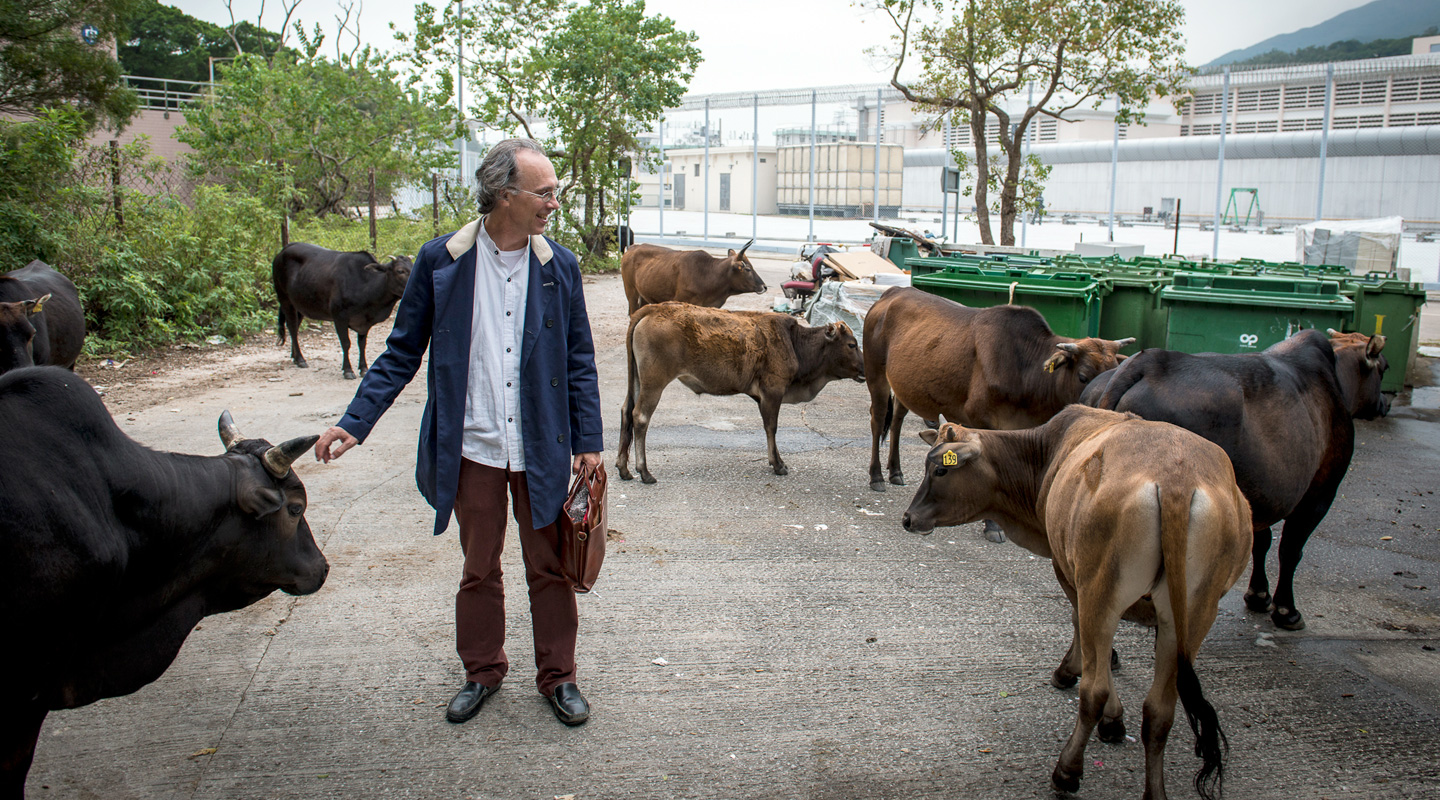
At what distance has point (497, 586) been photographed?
12.2ft

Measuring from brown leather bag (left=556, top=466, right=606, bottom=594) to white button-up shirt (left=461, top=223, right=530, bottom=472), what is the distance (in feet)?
0.76

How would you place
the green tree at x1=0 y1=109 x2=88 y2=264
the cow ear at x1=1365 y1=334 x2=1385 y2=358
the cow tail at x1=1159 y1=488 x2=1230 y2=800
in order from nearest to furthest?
the cow tail at x1=1159 y1=488 x2=1230 y2=800 < the cow ear at x1=1365 y1=334 x2=1385 y2=358 < the green tree at x1=0 y1=109 x2=88 y2=264

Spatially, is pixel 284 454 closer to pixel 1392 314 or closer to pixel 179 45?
pixel 1392 314

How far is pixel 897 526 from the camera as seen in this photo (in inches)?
248

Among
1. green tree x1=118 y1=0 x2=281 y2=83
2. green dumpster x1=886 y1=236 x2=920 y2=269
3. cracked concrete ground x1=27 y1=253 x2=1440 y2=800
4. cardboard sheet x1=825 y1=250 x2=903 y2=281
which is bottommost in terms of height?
cracked concrete ground x1=27 y1=253 x2=1440 y2=800

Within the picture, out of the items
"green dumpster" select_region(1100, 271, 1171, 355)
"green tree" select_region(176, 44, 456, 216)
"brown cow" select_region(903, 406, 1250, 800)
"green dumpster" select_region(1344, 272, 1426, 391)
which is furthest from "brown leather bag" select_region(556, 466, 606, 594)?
"green tree" select_region(176, 44, 456, 216)

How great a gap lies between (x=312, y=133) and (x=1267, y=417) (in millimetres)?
21556

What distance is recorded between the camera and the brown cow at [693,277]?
1321 cm

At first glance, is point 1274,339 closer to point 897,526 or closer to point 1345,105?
point 897,526

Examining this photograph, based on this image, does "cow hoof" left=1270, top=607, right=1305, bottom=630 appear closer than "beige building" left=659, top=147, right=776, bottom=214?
Yes

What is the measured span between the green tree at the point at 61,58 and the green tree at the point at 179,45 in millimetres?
37923

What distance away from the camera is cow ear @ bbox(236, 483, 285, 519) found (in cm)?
321

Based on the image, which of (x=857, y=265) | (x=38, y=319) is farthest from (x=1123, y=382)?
(x=857, y=265)

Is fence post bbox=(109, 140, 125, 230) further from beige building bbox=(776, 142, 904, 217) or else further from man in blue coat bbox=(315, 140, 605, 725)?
beige building bbox=(776, 142, 904, 217)
